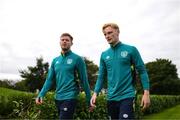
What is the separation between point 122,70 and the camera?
6488mm

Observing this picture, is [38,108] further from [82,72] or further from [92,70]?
[92,70]

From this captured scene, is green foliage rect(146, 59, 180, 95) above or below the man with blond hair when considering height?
above

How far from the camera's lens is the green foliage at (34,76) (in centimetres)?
7462

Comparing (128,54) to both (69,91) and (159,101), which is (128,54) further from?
(159,101)

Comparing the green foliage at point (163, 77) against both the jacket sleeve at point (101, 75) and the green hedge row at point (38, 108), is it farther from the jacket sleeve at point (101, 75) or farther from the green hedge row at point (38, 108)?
the jacket sleeve at point (101, 75)

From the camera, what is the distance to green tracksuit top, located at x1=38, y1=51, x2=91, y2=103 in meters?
7.46

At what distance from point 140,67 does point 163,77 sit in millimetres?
97780

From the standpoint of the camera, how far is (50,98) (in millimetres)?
14633

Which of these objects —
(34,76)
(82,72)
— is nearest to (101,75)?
(82,72)

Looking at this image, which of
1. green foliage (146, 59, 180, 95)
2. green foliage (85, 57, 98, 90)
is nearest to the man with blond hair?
green foliage (85, 57, 98, 90)

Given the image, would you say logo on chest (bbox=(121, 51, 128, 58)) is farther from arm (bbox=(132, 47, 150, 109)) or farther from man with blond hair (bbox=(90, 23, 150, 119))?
arm (bbox=(132, 47, 150, 109))

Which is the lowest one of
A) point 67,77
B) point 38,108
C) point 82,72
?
point 38,108

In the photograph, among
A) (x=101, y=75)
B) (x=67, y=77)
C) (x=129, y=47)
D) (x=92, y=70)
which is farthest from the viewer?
(x=92, y=70)

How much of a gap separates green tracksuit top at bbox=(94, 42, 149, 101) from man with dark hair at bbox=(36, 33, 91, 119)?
1022 millimetres
